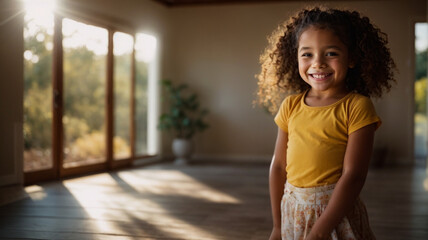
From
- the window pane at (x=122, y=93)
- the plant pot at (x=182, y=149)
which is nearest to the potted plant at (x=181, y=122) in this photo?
the plant pot at (x=182, y=149)

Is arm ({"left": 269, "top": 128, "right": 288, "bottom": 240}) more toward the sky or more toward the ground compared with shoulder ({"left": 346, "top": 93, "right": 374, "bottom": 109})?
more toward the ground

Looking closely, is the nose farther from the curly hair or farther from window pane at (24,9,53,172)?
window pane at (24,9,53,172)

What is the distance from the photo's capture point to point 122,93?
7129mm

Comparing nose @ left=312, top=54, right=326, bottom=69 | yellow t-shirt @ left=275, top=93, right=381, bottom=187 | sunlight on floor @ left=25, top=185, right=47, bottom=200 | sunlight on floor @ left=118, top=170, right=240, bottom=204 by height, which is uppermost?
nose @ left=312, top=54, right=326, bottom=69

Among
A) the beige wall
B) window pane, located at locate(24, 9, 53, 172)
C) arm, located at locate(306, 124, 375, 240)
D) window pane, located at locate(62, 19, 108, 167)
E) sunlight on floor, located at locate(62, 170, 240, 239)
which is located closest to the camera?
arm, located at locate(306, 124, 375, 240)

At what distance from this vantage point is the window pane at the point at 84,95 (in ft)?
20.2

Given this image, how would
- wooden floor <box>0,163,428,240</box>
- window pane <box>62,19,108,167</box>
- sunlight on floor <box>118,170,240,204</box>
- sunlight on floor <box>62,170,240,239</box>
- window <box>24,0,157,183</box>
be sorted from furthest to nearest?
1. window pane <box>62,19,108,167</box>
2. window <box>24,0,157,183</box>
3. sunlight on floor <box>118,170,240,204</box>
4. sunlight on floor <box>62,170,240,239</box>
5. wooden floor <box>0,163,428,240</box>

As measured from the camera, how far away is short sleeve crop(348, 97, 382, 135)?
106 centimetres

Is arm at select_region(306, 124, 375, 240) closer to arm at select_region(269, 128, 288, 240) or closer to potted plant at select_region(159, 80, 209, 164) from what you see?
arm at select_region(269, 128, 288, 240)

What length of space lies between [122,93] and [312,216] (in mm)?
6275

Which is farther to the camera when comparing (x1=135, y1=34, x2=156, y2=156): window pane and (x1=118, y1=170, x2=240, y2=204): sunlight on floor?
(x1=135, y1=34, x2=156, y2=156): window pane

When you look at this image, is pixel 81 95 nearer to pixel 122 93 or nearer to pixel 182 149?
pixel 122 93

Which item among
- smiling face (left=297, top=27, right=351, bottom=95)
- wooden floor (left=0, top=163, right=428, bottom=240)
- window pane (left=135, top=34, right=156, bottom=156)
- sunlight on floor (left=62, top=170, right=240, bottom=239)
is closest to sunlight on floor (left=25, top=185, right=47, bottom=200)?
wooden floor (left=0, top=163, right=428, bottom=240)

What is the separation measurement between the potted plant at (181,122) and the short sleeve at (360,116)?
256 inches
